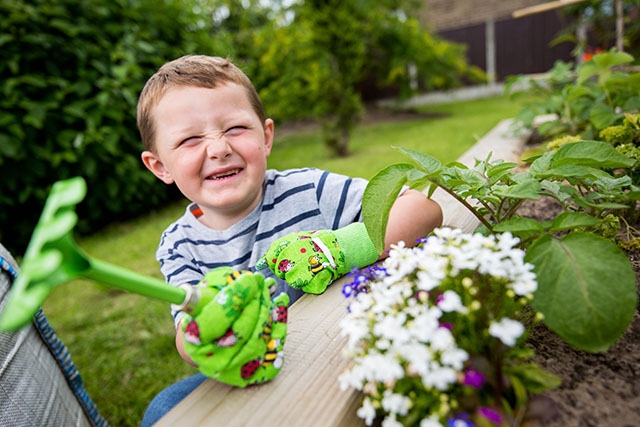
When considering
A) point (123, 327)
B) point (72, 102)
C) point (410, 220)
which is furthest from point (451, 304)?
point (72, 102)

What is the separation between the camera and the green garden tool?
450 millimetres

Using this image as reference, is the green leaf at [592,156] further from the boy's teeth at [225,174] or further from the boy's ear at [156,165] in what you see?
the boy's ear at [156,165]

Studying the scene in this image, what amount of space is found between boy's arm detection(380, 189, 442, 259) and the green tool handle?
64 cm

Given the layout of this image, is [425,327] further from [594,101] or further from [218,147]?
[594,101]

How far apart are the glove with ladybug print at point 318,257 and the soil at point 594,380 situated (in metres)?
0.45

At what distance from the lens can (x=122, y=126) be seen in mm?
4004

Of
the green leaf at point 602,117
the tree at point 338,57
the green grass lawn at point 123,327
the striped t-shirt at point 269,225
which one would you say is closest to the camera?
the striped t-shirt at point 269,225

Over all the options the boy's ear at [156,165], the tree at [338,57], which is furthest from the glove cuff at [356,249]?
the tree at [338,57]

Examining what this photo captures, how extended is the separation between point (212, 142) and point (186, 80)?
217 millimetres

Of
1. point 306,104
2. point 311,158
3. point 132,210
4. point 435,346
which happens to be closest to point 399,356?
point 435,346

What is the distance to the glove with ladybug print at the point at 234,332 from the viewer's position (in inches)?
27.4

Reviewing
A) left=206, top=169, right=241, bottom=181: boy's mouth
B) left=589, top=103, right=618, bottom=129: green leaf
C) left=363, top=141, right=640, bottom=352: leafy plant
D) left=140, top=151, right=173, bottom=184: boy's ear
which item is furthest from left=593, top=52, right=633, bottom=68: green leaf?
left=140, top=151, right=173, bottom=184: boy's ear

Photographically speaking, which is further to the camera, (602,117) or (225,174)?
(602,117)

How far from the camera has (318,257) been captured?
106 cm
